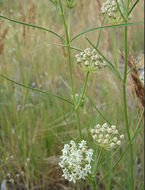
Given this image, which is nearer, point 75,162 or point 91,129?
point 75,162

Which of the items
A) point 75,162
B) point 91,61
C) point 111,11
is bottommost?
point 75,162

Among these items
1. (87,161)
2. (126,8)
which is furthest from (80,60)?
(87,161)

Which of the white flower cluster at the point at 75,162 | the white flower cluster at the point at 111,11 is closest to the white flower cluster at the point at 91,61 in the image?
the white flower cluster at the point at 111,11

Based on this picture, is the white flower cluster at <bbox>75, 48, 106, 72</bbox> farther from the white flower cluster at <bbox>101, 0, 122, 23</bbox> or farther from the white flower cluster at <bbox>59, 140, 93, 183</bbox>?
the white flower cluster at <bbox>59, 140, 93, 183</bbox>

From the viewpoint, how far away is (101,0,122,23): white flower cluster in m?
1.56

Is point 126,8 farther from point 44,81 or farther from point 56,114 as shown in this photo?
point 44,81

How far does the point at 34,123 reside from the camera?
293 cm

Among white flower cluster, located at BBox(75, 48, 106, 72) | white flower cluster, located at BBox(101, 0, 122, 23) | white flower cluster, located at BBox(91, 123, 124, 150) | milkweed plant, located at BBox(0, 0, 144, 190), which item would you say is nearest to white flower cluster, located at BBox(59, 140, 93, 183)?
milkweed plant, located at BBox(0, 0, 144, 190)

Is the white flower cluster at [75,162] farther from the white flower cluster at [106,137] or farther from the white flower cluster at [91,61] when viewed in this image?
the white flower cluster at [91,61]

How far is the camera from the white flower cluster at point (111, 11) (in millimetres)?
1564

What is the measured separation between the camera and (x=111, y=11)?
157 centimetres

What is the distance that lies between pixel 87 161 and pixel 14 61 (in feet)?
9.78

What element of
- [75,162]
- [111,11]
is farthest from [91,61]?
[75,162]

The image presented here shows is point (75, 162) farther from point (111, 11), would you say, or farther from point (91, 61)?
point (111, 11)
